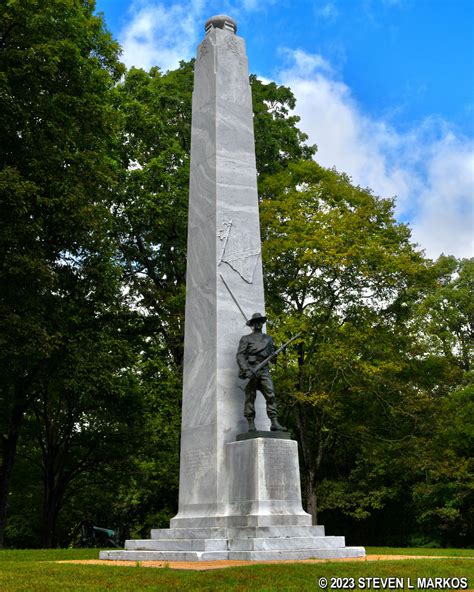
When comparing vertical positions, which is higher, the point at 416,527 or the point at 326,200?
the point at 326,200

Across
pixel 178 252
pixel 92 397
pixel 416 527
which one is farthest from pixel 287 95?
pixel 416 527

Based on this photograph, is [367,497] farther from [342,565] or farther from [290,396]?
[342,565]

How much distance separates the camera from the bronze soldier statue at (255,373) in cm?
1223

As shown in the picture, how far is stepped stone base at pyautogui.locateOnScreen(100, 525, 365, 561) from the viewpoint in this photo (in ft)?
33.8

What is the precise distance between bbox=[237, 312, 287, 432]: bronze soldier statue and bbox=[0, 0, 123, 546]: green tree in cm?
724

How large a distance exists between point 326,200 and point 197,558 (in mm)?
17831

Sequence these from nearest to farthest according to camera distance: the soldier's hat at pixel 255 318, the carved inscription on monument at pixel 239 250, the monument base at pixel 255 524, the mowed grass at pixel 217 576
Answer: the mowed grass at pixel 217 576
the monument base at pixel 255 524
the soldier's hat at pixel 255 318
the carved inscription on monument at pixel 239 250

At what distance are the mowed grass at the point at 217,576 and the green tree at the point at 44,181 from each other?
9.53 metres

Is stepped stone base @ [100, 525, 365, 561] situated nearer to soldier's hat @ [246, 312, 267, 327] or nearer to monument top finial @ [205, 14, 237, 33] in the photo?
soldier's hat @ [246, 312, 267, 327]

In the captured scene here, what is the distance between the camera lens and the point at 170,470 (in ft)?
81.0

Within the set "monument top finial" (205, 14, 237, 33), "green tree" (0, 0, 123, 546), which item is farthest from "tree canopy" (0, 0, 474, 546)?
"monument top finial" (205, 14, 237, 33)

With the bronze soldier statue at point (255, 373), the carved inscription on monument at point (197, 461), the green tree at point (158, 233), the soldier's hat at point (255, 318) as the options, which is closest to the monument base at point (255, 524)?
the carved inscription on monument at point (197, 461)

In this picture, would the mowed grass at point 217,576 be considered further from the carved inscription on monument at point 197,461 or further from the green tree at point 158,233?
the green tree at point 158,233

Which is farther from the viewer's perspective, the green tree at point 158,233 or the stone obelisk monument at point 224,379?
the green tree at point 158,233
